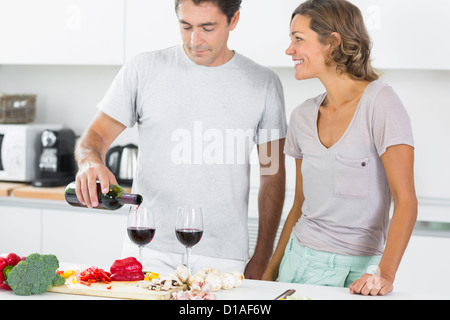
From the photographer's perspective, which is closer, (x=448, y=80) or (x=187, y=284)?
(x=187, y=284)

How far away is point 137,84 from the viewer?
2100mm

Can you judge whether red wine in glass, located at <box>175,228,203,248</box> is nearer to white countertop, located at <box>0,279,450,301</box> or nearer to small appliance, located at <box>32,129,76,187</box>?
white countertop, located at <box>0,279,450,301</box>

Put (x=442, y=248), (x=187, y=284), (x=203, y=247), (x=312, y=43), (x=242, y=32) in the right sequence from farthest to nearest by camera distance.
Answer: (x=242, y=32), (x=442, y=248), (x=203, y=247), (x=312, y=43), (x=187, y=284)

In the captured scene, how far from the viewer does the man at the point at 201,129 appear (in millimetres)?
2008

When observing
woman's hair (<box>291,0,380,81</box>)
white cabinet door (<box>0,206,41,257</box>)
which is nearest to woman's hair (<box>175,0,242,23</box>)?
woman's hair (<box>291,0,380,81</box>)

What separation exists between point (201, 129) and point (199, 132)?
0.01m

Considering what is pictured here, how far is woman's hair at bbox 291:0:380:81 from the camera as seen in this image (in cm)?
182

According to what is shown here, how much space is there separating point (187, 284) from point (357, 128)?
65cm

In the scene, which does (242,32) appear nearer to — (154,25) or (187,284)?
(154,25)

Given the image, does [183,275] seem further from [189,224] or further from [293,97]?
[293,97]

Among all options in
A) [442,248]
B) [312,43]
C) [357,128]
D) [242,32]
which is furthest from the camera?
[242,32]

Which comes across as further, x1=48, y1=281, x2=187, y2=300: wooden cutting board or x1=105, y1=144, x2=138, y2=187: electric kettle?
x1=105, y1=144, x2=138, y2=187: electric kettle

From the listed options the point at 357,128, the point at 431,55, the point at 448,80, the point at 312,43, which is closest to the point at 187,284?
the point at 357,128

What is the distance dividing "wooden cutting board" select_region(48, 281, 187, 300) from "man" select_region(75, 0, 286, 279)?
459 mm
